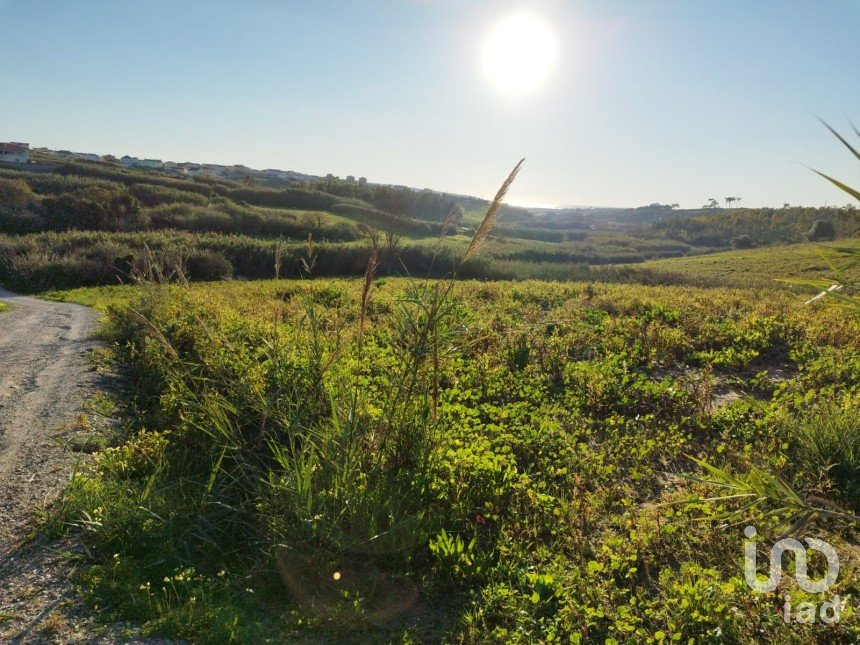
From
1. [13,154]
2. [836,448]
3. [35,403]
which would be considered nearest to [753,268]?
[836,448]

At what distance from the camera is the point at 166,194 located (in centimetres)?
4450

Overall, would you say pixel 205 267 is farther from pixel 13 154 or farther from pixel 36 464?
pixel 13 154

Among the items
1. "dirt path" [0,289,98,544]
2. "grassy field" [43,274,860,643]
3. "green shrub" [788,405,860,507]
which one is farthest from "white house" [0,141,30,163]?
"green shrub" [788,405,860,507]

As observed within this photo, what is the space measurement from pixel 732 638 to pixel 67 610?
14.3ft

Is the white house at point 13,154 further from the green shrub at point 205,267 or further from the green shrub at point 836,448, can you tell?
the green shrub at point 836,448

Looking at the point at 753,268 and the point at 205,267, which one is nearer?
the point at 205,267

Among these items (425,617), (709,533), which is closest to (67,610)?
(425,617)

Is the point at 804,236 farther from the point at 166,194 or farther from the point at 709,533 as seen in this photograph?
the point at 709,533

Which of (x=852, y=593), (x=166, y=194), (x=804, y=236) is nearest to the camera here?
(x=852, y=593)

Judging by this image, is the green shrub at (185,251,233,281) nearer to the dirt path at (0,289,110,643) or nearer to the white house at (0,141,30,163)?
the dirt path at (0,289,110,643)

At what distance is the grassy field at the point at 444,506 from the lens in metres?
3.67

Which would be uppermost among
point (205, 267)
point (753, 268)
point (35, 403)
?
point (753, 268)

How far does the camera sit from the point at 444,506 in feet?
16.1

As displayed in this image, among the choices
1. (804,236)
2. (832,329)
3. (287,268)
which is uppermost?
(804,236)
